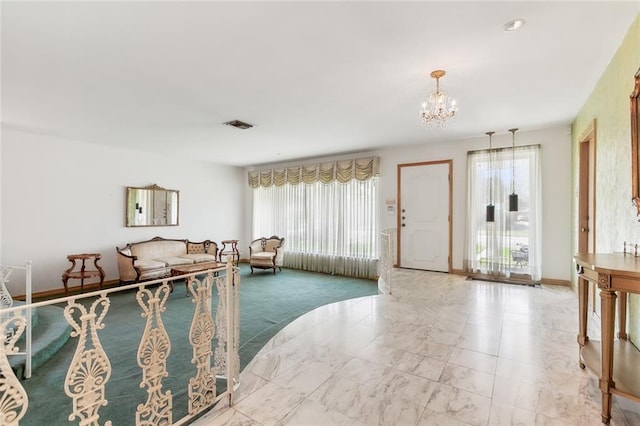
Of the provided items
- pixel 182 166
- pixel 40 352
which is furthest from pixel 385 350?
pixel 182 166

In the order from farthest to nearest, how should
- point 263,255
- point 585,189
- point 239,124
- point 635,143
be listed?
point 263,255 → point 239,124 → point 585,189 → point 635,143

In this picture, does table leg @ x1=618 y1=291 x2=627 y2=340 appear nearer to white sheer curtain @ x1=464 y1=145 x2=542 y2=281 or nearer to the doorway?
the doorway

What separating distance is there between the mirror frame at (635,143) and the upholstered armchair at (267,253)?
590cm

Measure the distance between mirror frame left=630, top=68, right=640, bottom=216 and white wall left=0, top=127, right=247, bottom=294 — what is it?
7.43m

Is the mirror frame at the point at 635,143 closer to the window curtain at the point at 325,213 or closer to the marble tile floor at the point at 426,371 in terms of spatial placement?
the marble tile floor at the point at 426,371

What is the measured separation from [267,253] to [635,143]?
20.7 ft

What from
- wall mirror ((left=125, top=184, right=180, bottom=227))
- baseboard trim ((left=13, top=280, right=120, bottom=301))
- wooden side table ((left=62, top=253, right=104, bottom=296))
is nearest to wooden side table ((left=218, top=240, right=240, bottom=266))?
wall mirror ((left=125, top=184, right=180, bottom=227))

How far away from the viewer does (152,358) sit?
1.74 metres

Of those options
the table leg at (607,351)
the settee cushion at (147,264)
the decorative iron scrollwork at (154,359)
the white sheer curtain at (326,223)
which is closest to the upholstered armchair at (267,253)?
the white sheer curtain at (326,223)

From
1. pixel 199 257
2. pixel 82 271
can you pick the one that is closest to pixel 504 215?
pixel 199 257

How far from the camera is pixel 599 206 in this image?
3.35m

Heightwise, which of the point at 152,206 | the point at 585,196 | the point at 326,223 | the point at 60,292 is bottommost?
the point at 60,292

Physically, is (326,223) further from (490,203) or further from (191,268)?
(490,203)

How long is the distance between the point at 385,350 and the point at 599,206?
9.51 ft
